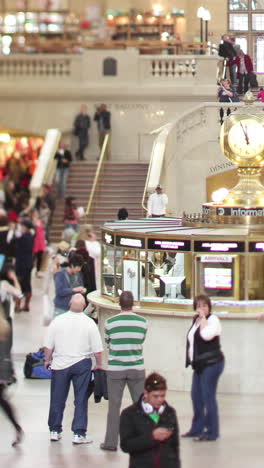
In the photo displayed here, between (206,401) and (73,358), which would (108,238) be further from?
(206,401)

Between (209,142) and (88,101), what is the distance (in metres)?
10.4

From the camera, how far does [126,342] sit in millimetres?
11336

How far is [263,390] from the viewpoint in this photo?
13.8 metres

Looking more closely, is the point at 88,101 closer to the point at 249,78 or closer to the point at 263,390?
the point at 249,78

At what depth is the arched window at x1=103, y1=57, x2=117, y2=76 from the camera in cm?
3734

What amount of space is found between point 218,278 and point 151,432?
616 cm

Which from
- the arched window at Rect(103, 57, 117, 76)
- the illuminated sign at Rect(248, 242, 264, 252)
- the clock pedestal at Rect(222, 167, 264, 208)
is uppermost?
the arched window at Rect(103, 57, 117, 76)

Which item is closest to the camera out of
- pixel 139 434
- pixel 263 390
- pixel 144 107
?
pixel 139 434

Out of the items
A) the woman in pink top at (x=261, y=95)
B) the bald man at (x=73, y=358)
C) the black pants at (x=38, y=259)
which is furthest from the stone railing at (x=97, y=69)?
the bald man at (x=73, y=358)

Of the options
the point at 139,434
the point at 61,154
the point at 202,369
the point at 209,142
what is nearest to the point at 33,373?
the point at 202,369

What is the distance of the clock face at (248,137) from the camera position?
615 inches

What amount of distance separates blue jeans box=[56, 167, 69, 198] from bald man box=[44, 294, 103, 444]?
2086 centimetres

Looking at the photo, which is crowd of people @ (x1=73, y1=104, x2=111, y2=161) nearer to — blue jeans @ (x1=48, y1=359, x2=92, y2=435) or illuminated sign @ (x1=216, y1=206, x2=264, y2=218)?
illuminated sign @ (x1=216, y1=206, x2=264, y2=218)

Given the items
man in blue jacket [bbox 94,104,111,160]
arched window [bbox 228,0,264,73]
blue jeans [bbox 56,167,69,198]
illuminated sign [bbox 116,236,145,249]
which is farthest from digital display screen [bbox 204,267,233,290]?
man in blue jacket [bbox 94,104,111,160]
